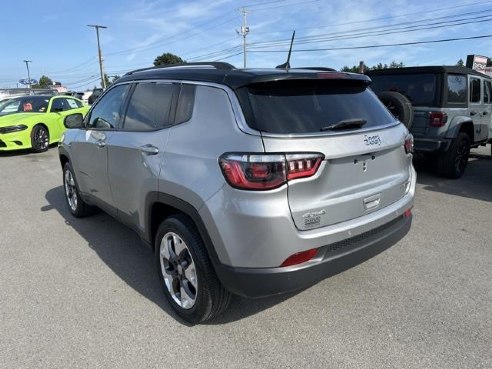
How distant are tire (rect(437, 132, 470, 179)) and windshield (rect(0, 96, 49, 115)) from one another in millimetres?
10792

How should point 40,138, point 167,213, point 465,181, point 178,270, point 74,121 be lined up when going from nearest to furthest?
point 178,270 → point 167,213 → point 74,121 → point 465,181 → point 40,138

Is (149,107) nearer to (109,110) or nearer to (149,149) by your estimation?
(149,149)

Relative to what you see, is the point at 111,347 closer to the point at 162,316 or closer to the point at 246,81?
the point at 162,316

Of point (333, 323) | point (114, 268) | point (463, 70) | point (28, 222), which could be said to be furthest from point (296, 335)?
point (463, 70)

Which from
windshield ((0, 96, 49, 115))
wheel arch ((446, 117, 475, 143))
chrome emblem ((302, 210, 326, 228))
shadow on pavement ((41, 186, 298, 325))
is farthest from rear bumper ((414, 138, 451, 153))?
windshield ((0, 96, 49, 115))

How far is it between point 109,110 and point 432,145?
5.29 m

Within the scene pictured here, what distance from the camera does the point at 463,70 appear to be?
7645 mm

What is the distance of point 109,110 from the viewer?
4.21m

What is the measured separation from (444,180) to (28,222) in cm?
664

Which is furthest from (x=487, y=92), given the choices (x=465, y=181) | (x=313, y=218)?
(x=313, y=218)

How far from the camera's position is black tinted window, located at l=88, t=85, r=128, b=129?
13.0 feet

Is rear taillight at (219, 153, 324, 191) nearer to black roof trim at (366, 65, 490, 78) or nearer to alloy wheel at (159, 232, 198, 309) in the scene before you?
alloy wheel at (159, 232, 198, 309)

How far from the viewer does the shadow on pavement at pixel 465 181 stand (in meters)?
6.54

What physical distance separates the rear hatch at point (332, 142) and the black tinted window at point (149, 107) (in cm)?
86
